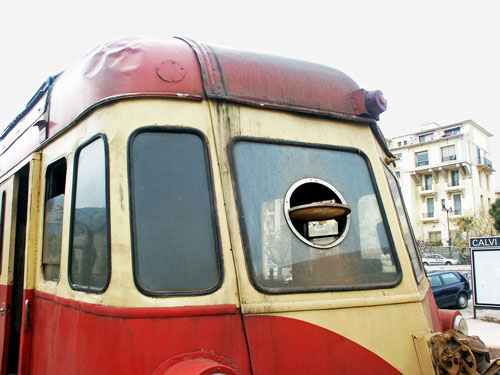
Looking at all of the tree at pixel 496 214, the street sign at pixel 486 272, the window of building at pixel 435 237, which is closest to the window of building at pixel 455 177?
the window of building at pixel 435 237

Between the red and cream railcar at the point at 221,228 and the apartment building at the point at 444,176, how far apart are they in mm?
49387

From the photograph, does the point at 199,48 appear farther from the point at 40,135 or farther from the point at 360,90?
the point at 40,135

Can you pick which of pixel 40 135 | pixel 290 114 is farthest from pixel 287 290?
pixel 40 135

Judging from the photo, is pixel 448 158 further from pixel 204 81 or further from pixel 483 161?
pixel 204 81

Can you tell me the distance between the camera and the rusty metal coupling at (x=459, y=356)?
2166 millimetres

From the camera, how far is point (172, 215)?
2146 mm

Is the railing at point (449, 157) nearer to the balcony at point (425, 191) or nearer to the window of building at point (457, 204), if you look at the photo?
the balcony at point (425, 191)

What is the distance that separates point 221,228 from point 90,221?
680 mm

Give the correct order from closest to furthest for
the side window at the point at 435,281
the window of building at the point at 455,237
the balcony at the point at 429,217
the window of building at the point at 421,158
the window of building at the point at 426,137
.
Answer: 1. the side window at the point at 435,281
2. the window of building at the point at 455,237
3. the balcony at the point at 429,217
4. the window of building at the point at 421,158
5. the window of building at the point at 426,137

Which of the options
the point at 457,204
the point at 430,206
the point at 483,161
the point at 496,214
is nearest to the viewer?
the point at 496,214

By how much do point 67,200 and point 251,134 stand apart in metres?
1.09

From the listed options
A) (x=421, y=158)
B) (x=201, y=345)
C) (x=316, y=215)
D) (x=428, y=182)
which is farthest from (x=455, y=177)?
(x=201, y=345)

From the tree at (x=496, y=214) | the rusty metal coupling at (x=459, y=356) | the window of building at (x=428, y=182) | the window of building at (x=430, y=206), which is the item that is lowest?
the rusty metal coupling at (x=459, y=356)

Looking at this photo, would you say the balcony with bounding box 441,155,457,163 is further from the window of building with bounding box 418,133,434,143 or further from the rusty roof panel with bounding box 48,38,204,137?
the rusty roof panel with bounding box 48,38,204,137
